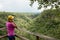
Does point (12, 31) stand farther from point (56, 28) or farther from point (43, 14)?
point (43, 14)

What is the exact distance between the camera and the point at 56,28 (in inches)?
852

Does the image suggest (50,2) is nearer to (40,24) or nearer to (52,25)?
(52,25)

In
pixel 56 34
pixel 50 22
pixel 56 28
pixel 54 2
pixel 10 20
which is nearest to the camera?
pixel 10 20

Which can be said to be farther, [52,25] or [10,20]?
[52,25]

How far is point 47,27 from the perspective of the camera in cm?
2295

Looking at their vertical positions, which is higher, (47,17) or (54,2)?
(54,2)

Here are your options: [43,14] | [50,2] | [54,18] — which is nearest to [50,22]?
[54,18]

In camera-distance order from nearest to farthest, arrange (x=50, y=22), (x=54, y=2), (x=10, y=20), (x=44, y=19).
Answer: (x=10, y=20) → (x=54, y=2) → (x=50, y=22) → (x=44, y=19)

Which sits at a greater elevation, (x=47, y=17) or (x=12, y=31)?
(x=12, y=31)

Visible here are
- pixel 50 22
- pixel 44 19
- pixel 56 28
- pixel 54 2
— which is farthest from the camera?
pixel 44 19

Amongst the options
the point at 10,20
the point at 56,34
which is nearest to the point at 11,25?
the point at 10,20

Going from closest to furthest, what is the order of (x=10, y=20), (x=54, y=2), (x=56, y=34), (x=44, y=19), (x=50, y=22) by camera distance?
(x=10, y=20), (x=54, y=2), (x=56, y=34), (x=50, y=22), (x=44, y=19)

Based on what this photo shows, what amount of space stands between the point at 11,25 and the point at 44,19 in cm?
1483

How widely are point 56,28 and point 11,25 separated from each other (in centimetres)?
1157
